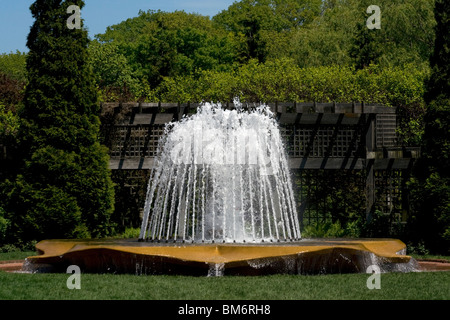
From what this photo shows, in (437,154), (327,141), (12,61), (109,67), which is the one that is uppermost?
(12,61)

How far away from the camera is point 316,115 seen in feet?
57.1

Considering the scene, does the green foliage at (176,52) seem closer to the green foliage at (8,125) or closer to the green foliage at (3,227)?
the green foliage at (8,125)

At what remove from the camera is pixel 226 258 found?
28.9 ft

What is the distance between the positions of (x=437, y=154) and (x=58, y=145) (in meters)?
7.08

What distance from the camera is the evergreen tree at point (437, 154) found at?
13.2 m

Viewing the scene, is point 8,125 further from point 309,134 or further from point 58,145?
point 309,134

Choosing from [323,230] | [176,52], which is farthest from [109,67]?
[323,230]

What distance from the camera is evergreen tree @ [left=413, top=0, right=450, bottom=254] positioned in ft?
43.4

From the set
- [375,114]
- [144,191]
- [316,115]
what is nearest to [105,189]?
[144,191]

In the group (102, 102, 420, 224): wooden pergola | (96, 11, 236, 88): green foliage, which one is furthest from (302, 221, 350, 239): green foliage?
(96, 11, 236, 88): green foliage

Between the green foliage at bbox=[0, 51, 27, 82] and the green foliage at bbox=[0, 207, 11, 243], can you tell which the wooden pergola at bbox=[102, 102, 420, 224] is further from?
the green foliage at bbox=[0, 51, 27, 82]

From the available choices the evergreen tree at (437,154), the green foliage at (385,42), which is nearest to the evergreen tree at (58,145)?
the evergreen tree at (437,154)
